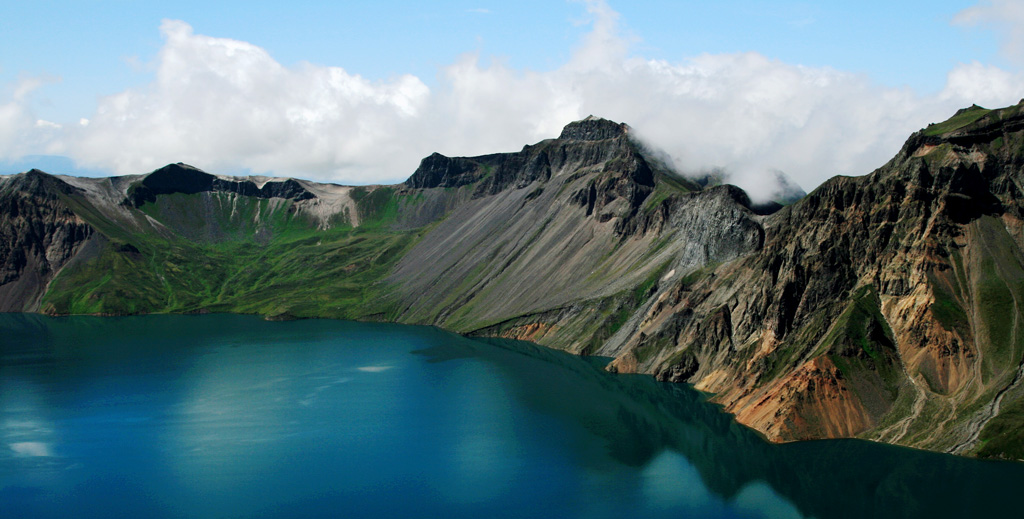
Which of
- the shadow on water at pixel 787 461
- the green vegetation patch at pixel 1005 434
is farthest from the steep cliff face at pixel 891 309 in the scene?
the shadow on water at pixel 787 461

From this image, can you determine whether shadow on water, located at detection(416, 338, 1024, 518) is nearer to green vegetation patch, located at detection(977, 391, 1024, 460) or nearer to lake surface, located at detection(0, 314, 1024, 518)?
lake surface, located at detection(0, 314, 1024, 518)

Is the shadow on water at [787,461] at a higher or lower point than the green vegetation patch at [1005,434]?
lower

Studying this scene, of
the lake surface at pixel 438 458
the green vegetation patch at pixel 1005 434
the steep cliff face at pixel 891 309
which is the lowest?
the lake surface at pixel 438 458

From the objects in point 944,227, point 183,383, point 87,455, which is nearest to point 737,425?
point 944,227

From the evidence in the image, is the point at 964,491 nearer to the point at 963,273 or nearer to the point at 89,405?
the point at 963,273

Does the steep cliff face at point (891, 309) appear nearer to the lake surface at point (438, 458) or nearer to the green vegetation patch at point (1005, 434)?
the green vegetation patch at point (1005, 434)

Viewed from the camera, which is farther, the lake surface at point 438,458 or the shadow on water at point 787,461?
the lake surface at point 438,458

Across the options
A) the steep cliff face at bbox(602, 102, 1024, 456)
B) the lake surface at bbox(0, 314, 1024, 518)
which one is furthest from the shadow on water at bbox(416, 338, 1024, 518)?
the steep cliff face at bbox(602, 102, 1024, 456)
